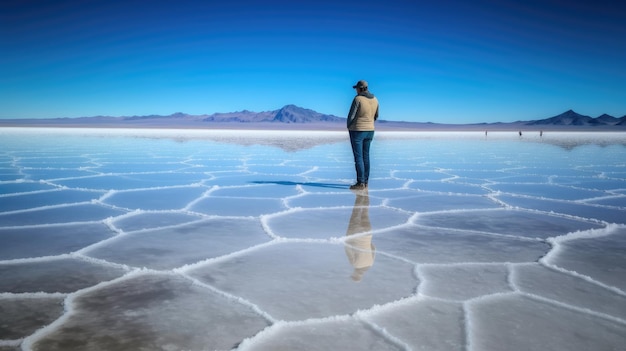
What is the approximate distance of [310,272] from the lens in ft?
6.27

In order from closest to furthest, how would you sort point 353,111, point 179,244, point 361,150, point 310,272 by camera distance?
point 310,272 → point 179,244 → point 353,111 → point 361,150

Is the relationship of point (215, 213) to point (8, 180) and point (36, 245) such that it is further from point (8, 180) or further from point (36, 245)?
point (8, 180)

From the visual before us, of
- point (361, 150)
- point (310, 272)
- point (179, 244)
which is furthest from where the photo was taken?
point (361, 150)

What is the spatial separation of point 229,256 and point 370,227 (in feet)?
3.34

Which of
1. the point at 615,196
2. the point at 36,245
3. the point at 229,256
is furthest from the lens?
the point at 615,196

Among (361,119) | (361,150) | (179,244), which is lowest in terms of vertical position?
(179,244)

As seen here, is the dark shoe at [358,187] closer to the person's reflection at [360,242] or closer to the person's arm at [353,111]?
the person's arm at [353,111]

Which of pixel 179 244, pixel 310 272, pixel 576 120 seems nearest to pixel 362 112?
pixel 179 244

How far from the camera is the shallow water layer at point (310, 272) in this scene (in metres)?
1.35

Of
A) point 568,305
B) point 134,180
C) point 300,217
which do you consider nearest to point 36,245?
point 300,217

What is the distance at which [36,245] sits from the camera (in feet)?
7.57

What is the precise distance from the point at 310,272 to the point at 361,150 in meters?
2.74

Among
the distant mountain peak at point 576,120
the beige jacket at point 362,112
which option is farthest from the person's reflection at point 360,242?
the distant mountain peak at point 576,120

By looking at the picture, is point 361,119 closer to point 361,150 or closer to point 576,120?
point 361,150
